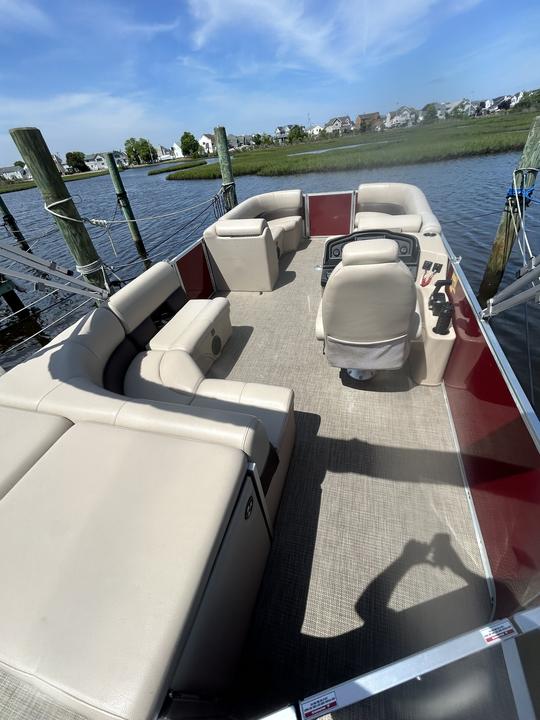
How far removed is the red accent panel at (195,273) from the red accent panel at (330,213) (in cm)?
250

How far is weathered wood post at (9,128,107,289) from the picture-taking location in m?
2.62

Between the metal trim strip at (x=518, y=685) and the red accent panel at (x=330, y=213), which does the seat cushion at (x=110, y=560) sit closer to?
the metal trim strip at (x=518, y=685)

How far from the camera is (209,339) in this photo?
110 inches

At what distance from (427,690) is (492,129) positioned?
102ft

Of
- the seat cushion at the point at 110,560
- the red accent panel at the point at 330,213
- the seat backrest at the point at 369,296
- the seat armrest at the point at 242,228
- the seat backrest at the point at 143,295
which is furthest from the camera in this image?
the red accent panel at the point at 330,213

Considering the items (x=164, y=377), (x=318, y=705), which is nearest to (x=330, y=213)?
(x=164, y=377)

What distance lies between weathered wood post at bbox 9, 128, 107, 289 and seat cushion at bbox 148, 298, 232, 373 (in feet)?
3.97

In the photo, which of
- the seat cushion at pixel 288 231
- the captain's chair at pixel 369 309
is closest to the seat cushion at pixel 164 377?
the captain's chair at pixel 369 309

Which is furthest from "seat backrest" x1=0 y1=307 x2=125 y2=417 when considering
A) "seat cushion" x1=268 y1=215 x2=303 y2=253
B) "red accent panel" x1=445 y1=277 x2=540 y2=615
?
"seat cushion" x1=268 y1=215 x2=303 y2=253

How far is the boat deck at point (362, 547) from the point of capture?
1358mm

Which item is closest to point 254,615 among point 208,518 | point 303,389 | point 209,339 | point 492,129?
point 208,518

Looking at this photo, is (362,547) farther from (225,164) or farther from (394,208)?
(225,164)

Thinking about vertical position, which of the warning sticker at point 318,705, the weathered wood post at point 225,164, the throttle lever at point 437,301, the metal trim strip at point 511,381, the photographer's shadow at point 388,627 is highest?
the weathered wood post at point 225,164

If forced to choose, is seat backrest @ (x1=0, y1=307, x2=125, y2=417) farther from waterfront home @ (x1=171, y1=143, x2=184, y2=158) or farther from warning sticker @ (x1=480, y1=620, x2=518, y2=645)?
waterfront home @ (x1=171, y1=143, x2=184, y2=158)
